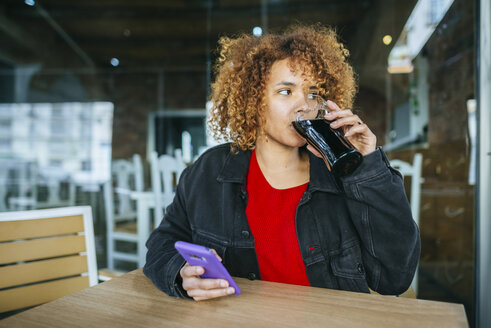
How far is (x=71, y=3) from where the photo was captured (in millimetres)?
4680

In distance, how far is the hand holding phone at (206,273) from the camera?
688 millimetres

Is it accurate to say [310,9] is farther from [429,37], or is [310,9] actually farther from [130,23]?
[130,23]

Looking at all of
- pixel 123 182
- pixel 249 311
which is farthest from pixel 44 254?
pixel 123 182

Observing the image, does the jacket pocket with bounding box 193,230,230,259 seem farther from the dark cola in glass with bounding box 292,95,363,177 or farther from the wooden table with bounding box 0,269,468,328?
the dark cola in glass with bounding box 292,95,363,177

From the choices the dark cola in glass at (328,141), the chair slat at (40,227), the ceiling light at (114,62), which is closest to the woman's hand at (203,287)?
the dark cola in glass at (328,141)

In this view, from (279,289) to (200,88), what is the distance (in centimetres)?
512

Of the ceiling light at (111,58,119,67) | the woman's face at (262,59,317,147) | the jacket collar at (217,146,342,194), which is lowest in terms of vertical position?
the jacket collar at (217,146,342,194)

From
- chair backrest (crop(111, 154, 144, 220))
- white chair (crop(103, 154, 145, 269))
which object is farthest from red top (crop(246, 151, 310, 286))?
chair backrest (crop(111, 154, 144, 220))

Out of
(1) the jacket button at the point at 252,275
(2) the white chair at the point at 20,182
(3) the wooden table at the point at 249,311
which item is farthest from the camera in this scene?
(2) the white chair at the point at 20,182

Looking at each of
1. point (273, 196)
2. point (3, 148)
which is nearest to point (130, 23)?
point (3, 148)

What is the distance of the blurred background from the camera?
2.45 metres

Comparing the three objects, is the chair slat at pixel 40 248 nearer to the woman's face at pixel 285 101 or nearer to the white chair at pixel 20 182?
the woman's face at pixel 285 101

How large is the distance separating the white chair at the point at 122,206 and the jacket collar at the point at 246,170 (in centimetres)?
160

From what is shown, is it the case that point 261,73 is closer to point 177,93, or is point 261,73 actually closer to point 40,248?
point 40,248
